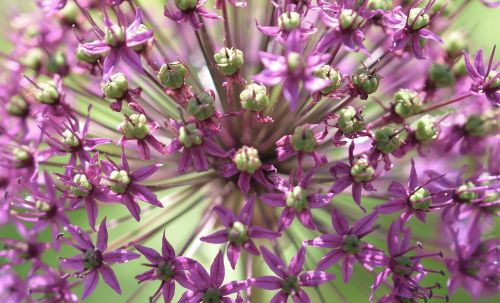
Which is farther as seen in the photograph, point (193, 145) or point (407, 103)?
point (407, 103)

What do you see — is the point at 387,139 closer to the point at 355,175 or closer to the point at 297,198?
the point at 355,175

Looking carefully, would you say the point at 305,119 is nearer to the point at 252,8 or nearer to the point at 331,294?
the point at 252,8

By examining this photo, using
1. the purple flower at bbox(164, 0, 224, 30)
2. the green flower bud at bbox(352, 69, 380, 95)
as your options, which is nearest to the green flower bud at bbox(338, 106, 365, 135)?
the green flower bud at bbox(352, 69, 380, 95)

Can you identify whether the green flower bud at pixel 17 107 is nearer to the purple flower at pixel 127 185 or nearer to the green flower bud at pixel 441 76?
the purple flower at pixel 127 185

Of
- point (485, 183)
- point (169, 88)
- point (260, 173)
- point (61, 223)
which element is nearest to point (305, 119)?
point (260, 173)

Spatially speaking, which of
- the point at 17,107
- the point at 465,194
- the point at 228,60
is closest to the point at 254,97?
the point at 228,60

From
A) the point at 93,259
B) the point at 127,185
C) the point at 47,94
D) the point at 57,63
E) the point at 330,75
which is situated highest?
the point at 57,63

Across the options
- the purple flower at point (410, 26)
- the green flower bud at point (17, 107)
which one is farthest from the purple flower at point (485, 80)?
the green flower bud at point (17, 107)
